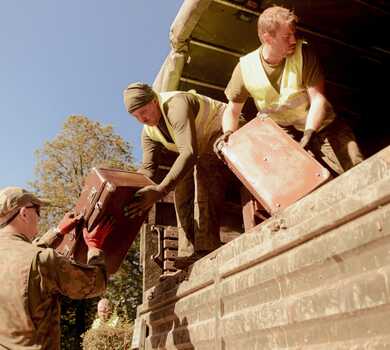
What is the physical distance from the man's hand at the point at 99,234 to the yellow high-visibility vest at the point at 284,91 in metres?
1.44

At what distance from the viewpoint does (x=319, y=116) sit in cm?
294

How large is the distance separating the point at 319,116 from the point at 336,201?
1.26 metres

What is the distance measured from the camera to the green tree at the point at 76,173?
2150 cm

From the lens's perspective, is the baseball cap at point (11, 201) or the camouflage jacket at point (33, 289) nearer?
the camouflage jacket at point (33, 289)

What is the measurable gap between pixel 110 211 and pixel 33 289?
75cm

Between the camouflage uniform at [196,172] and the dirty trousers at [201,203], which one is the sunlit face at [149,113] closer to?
the camouflage uniform at [196,172]

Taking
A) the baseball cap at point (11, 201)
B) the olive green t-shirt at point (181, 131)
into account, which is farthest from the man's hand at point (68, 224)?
the olive green t-shirt at point (181, 131)

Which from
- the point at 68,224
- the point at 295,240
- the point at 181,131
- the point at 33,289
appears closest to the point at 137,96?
the point at 181,131

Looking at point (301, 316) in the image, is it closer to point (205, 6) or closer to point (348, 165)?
point (348, 165)

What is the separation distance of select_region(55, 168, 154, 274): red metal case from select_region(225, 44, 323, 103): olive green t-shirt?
40.0 inches

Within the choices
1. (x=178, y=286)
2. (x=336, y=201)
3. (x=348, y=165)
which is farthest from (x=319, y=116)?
(x=178, y=286)

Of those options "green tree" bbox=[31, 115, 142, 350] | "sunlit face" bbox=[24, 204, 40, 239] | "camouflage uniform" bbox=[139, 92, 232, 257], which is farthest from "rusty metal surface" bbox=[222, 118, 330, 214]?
"green tree" bbox=[31, 115, 142, 350]

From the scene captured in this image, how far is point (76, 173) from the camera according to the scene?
2180 centimetres

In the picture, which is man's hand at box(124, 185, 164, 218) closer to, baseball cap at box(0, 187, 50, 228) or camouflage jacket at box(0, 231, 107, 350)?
camouflage jacket at box(0, 231, 107, 350)
